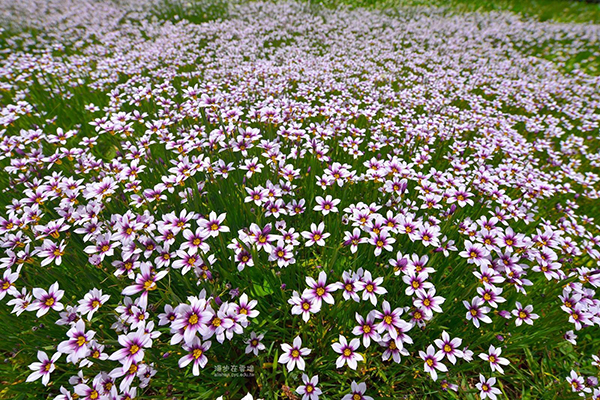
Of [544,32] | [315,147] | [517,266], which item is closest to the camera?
[517,266]

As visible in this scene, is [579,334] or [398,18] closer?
[579,334]

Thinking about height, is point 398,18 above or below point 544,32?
above

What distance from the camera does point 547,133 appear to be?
6949 mm

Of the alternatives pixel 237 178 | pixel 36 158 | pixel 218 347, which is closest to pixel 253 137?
pixel 237 178

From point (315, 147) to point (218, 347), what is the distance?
9.42 ft

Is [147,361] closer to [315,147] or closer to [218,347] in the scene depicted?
[218,347]

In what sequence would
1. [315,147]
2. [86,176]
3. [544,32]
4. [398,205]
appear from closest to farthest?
[398,205] < [315,147] < [86,176] < [544,32]

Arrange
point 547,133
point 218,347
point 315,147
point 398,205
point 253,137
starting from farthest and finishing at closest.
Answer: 1. point 547,133
2. point 315,147
3. point 253,137
4. point 398,205
5. point 218,347

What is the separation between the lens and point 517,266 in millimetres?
2686

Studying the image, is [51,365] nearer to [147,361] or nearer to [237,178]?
[147,361]

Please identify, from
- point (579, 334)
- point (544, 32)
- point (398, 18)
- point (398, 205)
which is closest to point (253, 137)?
point (398, 205)

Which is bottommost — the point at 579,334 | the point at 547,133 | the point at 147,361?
the point at 579,334

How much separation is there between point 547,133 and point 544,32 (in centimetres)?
1430

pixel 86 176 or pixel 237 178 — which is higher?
pixel 86 176
